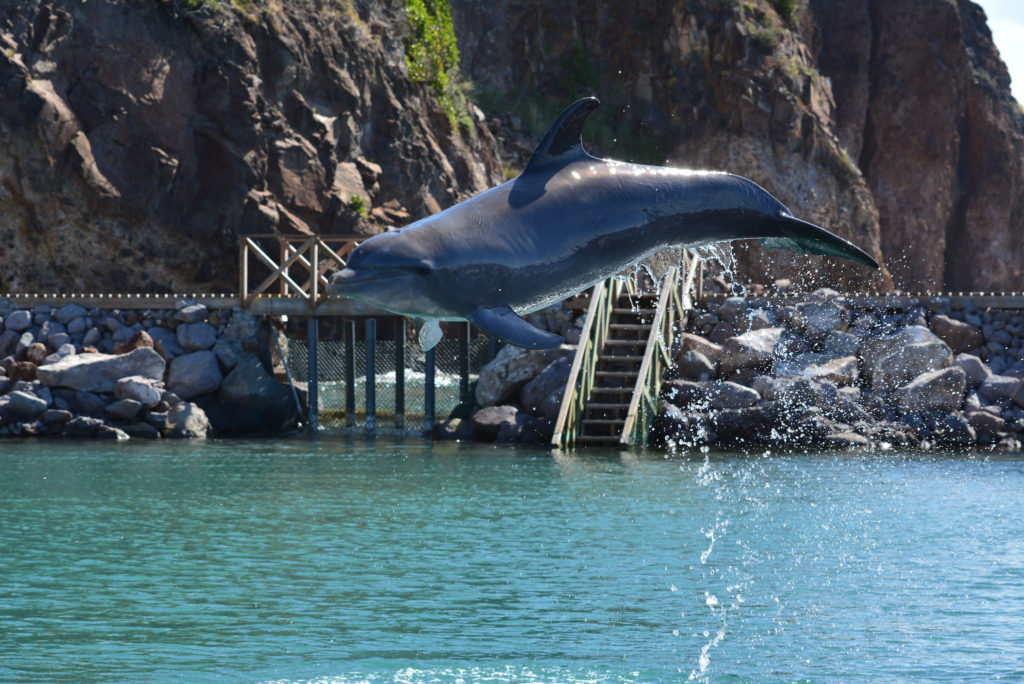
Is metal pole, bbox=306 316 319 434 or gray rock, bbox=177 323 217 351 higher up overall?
gray rock, bbox=177 323 217 351

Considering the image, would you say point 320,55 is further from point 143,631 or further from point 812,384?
point 143,631

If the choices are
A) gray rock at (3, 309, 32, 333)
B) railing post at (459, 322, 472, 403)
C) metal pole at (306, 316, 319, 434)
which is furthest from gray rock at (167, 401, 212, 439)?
railing post at (459, 322, 472, 403)

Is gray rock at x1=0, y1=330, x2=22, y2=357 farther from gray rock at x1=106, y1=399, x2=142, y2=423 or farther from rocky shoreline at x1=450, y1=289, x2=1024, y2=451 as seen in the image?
rocky shoreline at x1=450, y1=289, x2=1024, y2=451

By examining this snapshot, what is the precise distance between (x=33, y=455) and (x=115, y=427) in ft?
10.7

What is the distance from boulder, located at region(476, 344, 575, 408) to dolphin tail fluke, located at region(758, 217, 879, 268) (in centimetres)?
2061

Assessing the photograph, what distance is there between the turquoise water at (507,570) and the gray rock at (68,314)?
5343mm

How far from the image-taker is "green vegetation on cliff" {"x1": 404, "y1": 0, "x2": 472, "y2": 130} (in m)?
42.0

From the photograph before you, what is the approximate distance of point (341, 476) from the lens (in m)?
20.1

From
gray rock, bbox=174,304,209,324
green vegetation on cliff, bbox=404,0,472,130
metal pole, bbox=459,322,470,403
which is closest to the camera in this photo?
metal pole, bbox=459,322,470,403

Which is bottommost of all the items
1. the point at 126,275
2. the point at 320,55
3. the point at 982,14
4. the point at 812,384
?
the point at 812,384

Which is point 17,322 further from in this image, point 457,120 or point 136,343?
point 457,120

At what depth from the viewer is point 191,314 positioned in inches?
1056

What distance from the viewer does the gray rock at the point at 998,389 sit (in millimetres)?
24812

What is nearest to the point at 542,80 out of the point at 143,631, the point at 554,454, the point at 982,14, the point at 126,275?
the point at 126,275
